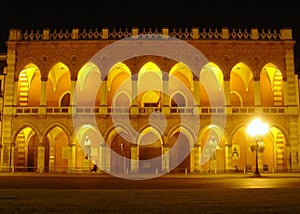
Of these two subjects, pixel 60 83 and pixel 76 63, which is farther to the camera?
pixel 60 83

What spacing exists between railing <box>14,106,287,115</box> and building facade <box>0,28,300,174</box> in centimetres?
9

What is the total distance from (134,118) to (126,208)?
25945 millimetres

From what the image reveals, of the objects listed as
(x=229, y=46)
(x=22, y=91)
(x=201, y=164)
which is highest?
(x=229, y=46)

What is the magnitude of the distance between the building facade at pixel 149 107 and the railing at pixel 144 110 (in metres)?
0.09

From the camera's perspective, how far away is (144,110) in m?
35.7

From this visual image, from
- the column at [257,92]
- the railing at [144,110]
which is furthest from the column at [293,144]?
the column at [257,92]

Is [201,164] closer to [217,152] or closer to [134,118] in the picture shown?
[217,152]

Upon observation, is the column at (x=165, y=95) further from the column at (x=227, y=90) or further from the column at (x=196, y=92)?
the column at (x=227, y=90)

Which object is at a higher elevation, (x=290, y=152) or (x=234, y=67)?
(x=234, y=67)

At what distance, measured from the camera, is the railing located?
116ft

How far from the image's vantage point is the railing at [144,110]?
3544 centimetres

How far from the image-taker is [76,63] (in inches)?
1415

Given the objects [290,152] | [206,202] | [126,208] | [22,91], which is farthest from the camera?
[22,91]

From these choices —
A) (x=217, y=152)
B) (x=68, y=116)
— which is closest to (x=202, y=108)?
(x=217, y=152)
